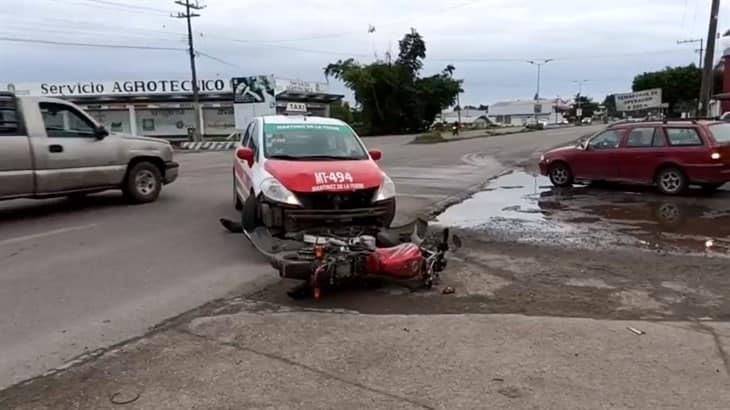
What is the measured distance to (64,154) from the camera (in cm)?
1052

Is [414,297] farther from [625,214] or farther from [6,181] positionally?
[6,181]

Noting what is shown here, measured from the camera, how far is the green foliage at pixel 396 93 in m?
67.6

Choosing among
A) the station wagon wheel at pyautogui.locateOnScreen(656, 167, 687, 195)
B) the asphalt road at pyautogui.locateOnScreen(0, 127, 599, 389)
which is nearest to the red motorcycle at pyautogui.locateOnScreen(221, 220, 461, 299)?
the asphalt road at pyautogui.locateOnScreen(0, 127, 599, 389)

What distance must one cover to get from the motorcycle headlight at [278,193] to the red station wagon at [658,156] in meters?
9.36

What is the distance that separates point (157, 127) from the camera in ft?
183

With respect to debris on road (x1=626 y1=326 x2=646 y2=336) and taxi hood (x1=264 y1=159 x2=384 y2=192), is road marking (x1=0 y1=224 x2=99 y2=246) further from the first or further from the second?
debris on road (x1=626 y1=326 x2=646 y2=336)

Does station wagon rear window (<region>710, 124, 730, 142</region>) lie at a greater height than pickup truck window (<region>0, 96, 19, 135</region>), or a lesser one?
lesser

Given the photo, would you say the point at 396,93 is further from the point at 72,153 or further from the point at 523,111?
the point at 523,111

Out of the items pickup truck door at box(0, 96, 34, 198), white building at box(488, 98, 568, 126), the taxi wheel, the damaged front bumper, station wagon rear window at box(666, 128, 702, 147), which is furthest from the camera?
white building at box(488, 98, 568, 126)

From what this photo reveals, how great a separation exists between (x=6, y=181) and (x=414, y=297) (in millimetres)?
7445

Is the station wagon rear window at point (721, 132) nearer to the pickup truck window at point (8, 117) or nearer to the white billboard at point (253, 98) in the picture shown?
the pickup truck window at point (8, 117)

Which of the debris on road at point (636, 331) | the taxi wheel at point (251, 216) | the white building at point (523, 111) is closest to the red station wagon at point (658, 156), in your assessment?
the debris on road at point (636, 331)

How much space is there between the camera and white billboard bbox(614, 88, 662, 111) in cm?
4125

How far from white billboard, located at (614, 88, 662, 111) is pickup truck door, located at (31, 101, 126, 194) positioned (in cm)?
3844
